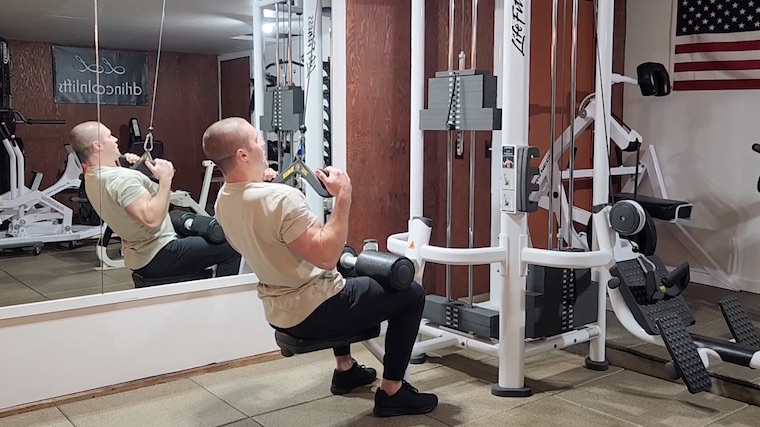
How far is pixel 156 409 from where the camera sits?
3057mm

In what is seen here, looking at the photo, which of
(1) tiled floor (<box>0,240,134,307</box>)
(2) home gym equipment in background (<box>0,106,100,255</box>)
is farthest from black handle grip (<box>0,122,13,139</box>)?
(1) tiled floor (<box>0,240,134,307</box>)

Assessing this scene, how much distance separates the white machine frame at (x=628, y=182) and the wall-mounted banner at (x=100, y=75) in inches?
91.9

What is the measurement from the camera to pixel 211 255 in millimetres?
3543

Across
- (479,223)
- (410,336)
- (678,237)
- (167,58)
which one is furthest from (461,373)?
(678,237)

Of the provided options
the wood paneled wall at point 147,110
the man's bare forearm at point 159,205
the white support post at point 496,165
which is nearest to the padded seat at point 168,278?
the man's bare forearm at point 159,205

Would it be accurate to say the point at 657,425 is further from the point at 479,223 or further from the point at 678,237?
the point at 678,237

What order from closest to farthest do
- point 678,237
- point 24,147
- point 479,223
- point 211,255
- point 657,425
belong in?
point 657,425 → point 24,147 → point 211,255 → point 479,223 → point 678,237

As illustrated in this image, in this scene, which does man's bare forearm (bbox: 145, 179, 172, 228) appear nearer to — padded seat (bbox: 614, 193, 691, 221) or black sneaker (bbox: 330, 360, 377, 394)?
black sneaker (bbox: 330, 360, 377, 394)

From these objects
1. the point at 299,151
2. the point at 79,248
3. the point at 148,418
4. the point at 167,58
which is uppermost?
the point at 167,58

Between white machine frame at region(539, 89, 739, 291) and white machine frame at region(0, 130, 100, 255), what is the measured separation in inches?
102

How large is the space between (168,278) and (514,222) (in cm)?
160

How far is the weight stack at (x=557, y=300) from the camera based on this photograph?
10.6ft

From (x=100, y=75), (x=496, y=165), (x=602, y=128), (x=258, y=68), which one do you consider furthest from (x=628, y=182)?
(x=100, y=75)

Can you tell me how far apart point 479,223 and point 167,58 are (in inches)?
82.8
